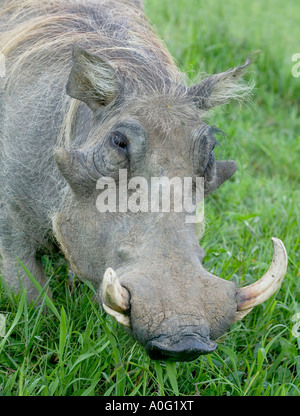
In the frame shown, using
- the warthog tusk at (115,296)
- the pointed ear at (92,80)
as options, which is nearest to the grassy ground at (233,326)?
the warthog tusk at (115,296)

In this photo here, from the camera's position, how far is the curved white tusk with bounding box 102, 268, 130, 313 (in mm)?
2342

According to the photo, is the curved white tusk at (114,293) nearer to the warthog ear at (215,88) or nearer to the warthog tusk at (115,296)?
the warthog tusk at (115,296)

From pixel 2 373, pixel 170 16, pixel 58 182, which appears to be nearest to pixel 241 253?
pixel 58 182

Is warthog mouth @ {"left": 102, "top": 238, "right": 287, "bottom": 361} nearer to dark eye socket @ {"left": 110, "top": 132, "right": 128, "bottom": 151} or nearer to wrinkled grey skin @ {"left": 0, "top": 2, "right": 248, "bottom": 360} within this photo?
wrinkled grey skin @ {"left": 0, "top": 2, "right": 248, "bottom": 360}

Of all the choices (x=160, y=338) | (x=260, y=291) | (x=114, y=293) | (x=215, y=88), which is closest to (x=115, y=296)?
(x=114, y=293)

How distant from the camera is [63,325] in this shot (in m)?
2.95

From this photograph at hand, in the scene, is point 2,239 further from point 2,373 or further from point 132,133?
point 132,133

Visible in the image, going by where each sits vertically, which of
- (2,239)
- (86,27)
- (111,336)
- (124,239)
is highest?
(86,27)

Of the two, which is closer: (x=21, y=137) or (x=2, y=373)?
(x=2, y=373)

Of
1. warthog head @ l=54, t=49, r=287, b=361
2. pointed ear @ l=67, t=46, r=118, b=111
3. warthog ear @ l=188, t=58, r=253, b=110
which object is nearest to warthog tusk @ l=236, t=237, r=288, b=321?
warthog head @ l=54, t=49, r=287, b=361

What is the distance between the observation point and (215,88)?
10.1 ft

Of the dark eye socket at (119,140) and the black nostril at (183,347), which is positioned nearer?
the black nostril at (183,347)

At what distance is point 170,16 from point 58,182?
441 cm

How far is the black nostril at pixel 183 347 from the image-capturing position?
2.31 meters
